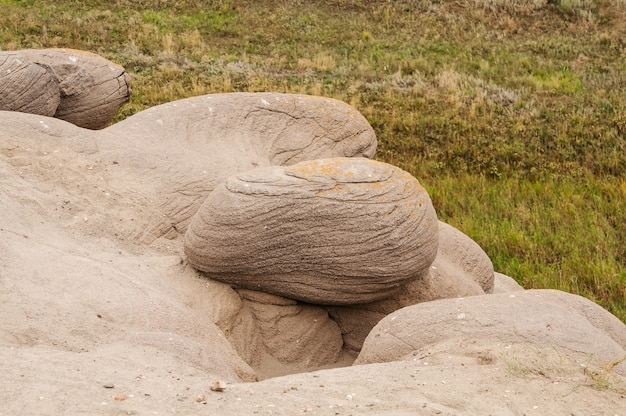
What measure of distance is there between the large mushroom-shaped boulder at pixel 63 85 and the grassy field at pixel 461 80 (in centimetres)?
571

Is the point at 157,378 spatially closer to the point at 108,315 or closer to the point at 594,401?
the point at 108,315

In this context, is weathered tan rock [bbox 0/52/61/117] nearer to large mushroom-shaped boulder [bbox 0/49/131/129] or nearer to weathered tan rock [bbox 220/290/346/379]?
large mushroom-shaped boulder [bbox 0/49/131/129]

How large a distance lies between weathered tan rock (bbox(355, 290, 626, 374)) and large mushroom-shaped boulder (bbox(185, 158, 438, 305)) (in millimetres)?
682

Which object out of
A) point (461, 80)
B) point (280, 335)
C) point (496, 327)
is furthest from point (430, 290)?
point (461, 80)

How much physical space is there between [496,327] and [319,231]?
176 centimetres

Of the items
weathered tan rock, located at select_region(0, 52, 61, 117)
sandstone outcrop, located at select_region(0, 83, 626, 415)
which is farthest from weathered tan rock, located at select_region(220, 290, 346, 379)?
weathered tan rock, located at select_region(0, 52, 61, 117)

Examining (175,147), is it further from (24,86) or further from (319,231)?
(319,231)

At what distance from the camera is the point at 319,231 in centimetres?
754

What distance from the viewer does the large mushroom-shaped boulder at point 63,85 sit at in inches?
389

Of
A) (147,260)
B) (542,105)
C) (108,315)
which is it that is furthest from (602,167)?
(108,315)

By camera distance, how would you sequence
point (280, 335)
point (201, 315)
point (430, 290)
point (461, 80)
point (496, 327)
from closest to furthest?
point (496, 327) < point (201, 315) < point (280, 335) < point (430, 290) < point (461, 80)

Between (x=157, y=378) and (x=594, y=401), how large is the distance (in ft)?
8.91

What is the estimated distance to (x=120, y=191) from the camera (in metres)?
8.84

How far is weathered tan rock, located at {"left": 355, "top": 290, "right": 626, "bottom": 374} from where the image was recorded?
21.7 ft
